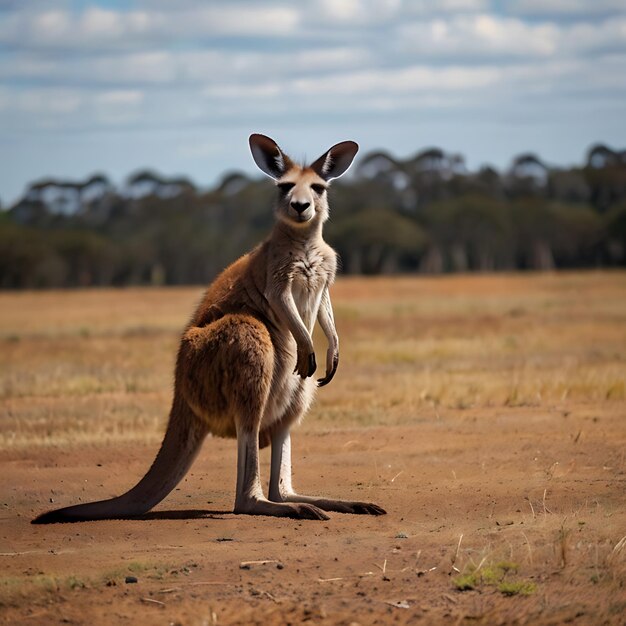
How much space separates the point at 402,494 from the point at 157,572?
6.95 feet

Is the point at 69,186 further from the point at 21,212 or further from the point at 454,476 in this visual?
the point at 454,476

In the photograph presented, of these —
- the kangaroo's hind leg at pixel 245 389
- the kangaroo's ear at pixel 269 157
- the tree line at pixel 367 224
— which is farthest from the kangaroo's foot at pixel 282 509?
the tree line at pixel 367 224

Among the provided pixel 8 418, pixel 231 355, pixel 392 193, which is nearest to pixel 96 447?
pixel 8 418

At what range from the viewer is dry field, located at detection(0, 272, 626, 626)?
5.29 metres

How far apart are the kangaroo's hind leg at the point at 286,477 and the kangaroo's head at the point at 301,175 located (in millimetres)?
998

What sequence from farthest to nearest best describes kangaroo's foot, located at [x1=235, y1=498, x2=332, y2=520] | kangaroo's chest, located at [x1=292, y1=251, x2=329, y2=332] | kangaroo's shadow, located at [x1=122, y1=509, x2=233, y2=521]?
kangaroo's chest, located at [x1=292, y1=251, x2=329, y2=332]
kangaroo's shadow, located at [x1=122, y1=509, x2=233, y2=521]
kangaroo's foot, located at [x1=235, y1=498, x2=332, y2=520]

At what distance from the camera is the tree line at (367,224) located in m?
58.8

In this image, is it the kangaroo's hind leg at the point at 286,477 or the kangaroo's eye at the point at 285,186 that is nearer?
the kangaroo's hind leg at the point at 286,477

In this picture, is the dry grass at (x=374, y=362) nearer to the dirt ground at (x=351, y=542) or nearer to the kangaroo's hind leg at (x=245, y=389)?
the dirt ground at (x=351, y=542)

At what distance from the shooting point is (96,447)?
919 cm

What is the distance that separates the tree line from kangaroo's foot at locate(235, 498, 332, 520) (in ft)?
159

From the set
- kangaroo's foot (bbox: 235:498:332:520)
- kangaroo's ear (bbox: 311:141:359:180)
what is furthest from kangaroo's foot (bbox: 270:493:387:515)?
kangaroo's ear (bbox: 311:141:359:180)

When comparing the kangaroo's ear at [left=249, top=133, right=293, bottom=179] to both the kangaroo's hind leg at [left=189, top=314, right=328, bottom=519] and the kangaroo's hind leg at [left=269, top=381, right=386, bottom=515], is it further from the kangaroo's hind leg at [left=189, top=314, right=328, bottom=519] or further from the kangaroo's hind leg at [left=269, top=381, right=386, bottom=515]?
the kangaroo's hind leg at [left=269, top=381, right=386, bottom=515]

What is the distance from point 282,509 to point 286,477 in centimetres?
39
